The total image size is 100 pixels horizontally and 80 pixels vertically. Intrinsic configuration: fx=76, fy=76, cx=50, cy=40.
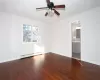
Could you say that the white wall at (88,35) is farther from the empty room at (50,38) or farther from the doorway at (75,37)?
the doorway at (75,37)

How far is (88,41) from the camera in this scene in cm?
362

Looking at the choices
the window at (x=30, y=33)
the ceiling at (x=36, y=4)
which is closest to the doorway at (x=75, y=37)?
the ceiling at (x=36, y=4)

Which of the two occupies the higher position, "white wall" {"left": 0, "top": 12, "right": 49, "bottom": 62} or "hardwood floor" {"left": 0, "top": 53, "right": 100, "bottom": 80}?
"white wall" {"left": 0, "top": 12, "right": 49, "bottom": 62}

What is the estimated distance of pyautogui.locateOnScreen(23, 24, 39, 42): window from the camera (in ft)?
15.3

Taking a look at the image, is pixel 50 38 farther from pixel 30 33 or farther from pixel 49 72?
pixel 49 72

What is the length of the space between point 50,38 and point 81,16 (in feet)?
9.23

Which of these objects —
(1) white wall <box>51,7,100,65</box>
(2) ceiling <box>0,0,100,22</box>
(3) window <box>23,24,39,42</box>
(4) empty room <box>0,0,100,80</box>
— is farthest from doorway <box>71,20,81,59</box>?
(3) window <box>23,24,39,42</box>

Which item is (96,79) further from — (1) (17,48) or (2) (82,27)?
(1) (17,48)

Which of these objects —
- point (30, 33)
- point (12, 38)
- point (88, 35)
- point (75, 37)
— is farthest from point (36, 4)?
point (75, 37)

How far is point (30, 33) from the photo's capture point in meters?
4.99

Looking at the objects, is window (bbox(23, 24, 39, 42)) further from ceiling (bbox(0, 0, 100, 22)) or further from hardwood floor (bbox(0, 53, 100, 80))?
hardwood floor (bbox(0, 53, 100, 80))

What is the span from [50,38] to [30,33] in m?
1.67

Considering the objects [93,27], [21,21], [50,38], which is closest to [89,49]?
[93,27]

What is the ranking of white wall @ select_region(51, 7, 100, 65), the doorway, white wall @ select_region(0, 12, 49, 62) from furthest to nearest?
1. the doorway
2. white wall @ select_region(0, 12, 49, 62)
3. white wall @ select_region(51, 7, 100, 65)
